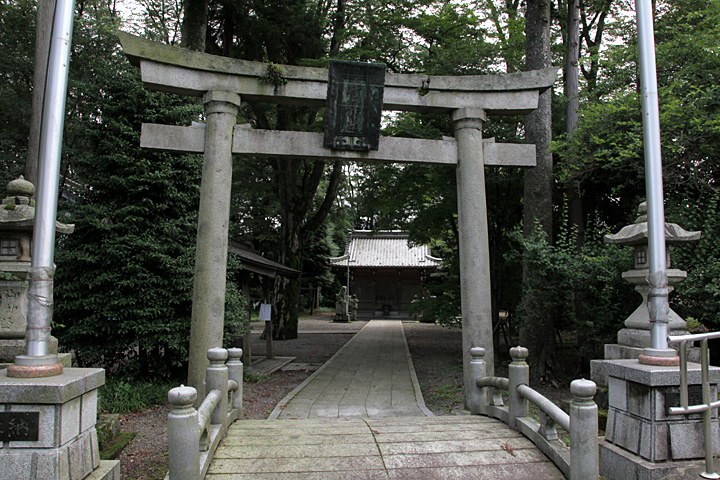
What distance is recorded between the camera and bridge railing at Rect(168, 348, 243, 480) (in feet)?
11.3

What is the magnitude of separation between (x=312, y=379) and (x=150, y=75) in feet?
22.3

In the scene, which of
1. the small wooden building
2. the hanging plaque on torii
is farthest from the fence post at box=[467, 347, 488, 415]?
the small wooden building

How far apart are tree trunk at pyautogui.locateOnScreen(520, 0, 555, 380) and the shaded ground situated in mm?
856

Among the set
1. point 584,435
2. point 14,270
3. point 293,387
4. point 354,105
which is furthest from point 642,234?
point 293,387

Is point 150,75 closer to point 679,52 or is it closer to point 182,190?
A: point 182,190

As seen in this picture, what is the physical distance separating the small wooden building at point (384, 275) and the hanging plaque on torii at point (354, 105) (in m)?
26.8

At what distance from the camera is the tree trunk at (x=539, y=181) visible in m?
9.84

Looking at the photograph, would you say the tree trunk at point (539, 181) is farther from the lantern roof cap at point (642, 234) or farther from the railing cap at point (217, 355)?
the railing cap at point (217, 355)

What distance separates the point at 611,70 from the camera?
379 inches

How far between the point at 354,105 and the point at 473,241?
2.75 meters

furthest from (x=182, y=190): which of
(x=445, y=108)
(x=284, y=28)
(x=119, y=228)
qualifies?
(x=284, y=28)

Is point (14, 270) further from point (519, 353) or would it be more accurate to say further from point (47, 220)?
point (519, 353)

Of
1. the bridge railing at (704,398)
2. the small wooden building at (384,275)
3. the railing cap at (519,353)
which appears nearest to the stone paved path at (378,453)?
the railing cap at (519,353)

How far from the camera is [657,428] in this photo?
3.68 metres
